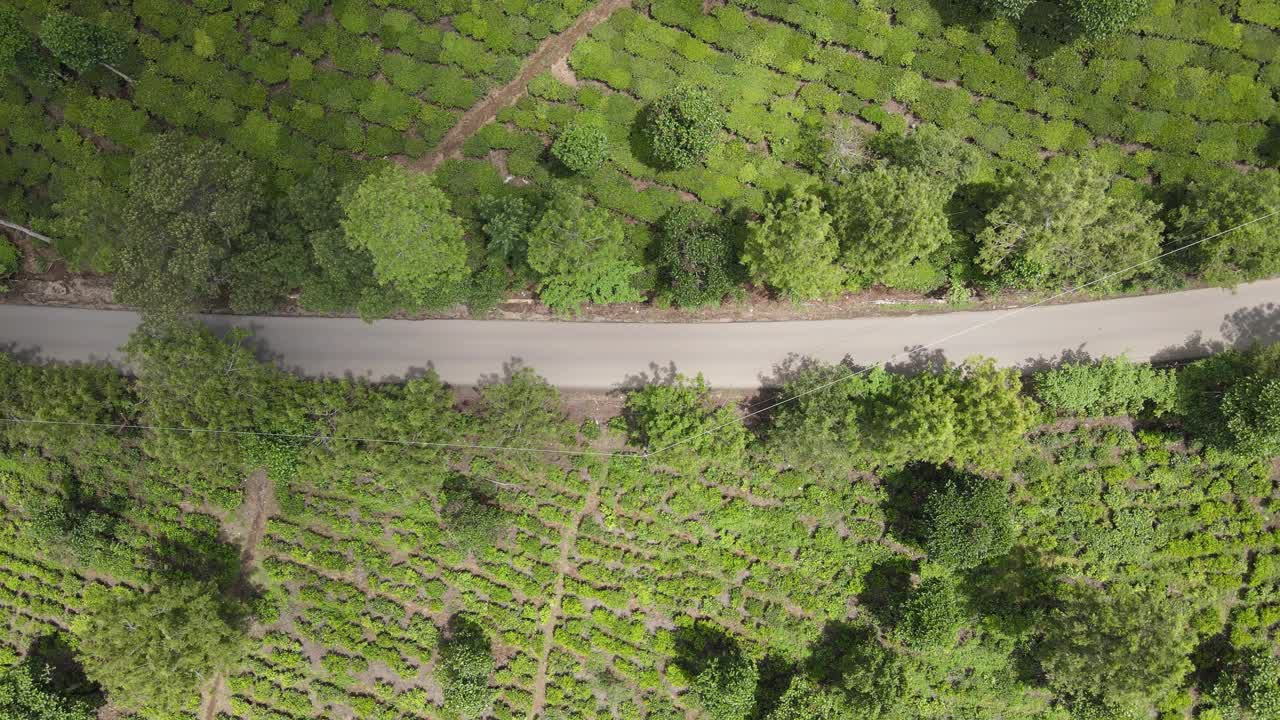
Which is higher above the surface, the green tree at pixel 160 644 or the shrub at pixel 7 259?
the shrub at pixel 7 259

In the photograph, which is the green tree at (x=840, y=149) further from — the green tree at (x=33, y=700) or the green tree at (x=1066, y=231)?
the green tree at (x=33, y=700)

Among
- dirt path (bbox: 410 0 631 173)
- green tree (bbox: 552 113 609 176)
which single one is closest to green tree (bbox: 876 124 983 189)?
green tree (bbox: 552 113 609 176)

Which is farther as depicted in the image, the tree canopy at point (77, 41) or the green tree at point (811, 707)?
the tree canopy at point (77, 41)

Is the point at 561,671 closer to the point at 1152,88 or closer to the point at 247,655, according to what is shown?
the point at 247,655

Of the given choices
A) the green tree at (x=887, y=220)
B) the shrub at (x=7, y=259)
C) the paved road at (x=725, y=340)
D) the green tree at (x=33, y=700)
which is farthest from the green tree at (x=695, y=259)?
the green tree at (x=33, y=700)

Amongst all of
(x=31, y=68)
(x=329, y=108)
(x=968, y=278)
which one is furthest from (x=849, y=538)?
(x=31, y=68)

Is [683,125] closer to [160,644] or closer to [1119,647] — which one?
[1119,647]
